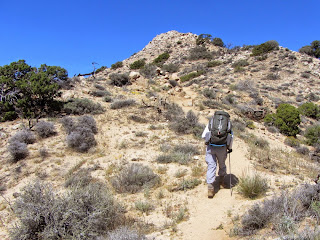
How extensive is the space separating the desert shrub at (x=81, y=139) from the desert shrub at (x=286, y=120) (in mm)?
10904

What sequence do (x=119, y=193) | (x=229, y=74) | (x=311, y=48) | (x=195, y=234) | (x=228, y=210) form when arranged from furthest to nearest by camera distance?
(x=311, y=48) → (x=229, y=74) → (x=119, y=193) → (x=228, y=210) → (x=195, y=234)

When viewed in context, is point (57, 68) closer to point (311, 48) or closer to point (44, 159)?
point (44, 159)

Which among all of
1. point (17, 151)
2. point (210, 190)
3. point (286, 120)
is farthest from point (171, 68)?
point (210, 190)

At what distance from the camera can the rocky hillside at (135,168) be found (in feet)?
10.8

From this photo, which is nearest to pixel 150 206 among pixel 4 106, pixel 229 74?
pixel 4 106

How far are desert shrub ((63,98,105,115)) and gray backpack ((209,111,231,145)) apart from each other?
733 cm

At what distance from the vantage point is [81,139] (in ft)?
24.8

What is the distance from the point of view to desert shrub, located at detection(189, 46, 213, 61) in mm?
33812

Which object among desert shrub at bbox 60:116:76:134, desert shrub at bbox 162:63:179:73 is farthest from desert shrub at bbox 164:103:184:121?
desert shrub at bbox 162:63:179:73

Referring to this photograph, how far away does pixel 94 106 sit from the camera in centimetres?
1071

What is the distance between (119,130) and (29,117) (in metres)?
3.97

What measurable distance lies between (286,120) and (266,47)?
21.0 meters

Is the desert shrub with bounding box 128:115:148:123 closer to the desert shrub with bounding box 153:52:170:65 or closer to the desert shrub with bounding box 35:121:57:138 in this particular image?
the desert shrub with bounding box 35:121:57:138

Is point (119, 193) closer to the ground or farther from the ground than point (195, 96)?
closer to the ground
